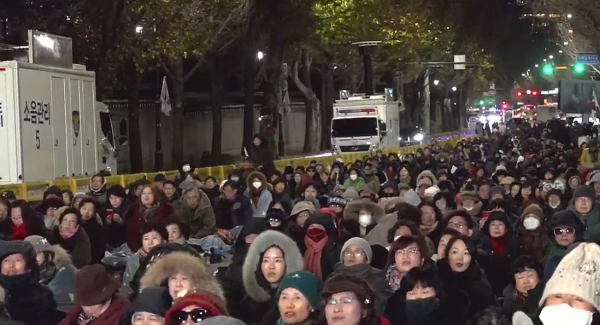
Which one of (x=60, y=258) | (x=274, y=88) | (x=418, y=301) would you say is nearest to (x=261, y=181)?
(x=60, y=258)

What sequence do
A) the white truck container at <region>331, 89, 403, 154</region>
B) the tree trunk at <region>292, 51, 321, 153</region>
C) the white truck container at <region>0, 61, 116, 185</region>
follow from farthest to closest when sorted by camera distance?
the tree trunk at <region>292, 51, 321, 153</region>, the white truck container at <region>331, 89, 403, 154</region>, the white truck container at <region>0, 61, 116, 185</region>

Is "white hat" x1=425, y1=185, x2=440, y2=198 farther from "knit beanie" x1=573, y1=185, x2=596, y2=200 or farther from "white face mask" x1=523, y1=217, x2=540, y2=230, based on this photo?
"white face mask" x1=523, y1=217, x2=540, y2=230

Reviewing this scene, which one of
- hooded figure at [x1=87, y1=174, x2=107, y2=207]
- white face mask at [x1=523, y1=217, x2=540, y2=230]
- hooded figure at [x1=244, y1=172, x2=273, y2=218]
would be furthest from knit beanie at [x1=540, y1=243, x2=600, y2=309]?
hooded figure at [x1=87, y1=174, x2=107, y2=207]

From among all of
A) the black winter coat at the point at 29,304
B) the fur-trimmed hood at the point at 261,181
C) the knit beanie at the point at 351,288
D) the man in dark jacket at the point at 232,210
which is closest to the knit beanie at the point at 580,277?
the knit beanie at the point at 351,288

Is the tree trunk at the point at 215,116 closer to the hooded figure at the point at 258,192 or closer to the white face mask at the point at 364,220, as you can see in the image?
the hooded figure at the point at 258,192

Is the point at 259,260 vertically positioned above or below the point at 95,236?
above

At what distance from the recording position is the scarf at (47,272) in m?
8.70

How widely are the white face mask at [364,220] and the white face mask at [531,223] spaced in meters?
1.93

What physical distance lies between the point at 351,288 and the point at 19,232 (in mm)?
7159

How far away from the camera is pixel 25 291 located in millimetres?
7727

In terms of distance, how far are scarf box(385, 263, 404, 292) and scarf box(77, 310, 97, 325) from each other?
2.40 m

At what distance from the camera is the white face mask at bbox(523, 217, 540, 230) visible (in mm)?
10928

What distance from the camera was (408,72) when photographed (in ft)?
217

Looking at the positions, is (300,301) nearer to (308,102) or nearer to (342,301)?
(342,301)
